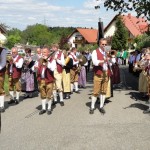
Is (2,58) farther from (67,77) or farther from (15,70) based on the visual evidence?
(67,77)

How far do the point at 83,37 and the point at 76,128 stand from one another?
237 ft

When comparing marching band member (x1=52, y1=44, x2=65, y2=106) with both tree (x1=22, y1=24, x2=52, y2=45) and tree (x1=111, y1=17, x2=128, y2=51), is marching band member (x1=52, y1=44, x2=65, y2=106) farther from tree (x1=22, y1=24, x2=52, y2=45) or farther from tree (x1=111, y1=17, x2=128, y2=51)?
tree (x1=22, y1=24, x2=52, y2=45)

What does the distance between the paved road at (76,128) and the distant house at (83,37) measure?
6695 centimetres

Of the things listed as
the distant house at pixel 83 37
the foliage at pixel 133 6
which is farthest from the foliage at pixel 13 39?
the foliage at pixel 133 6

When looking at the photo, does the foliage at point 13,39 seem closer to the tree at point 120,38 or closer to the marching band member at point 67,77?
the tree at point 120,38

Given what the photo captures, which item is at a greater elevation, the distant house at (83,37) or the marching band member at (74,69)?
the distant house at (83,37)

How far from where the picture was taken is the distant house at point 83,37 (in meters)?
78.4

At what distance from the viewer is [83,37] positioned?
7988 cm

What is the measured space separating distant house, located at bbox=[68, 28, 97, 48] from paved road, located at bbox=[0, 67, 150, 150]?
66.9 m

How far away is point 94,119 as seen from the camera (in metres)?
9.30

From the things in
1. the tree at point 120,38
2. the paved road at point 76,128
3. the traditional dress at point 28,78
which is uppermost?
the tree at point 120,38

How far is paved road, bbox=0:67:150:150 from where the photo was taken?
6.98 meters

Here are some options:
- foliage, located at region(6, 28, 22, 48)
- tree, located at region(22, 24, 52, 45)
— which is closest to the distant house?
foliage, located at region(6, 28, 22, 48)

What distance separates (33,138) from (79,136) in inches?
33.9
